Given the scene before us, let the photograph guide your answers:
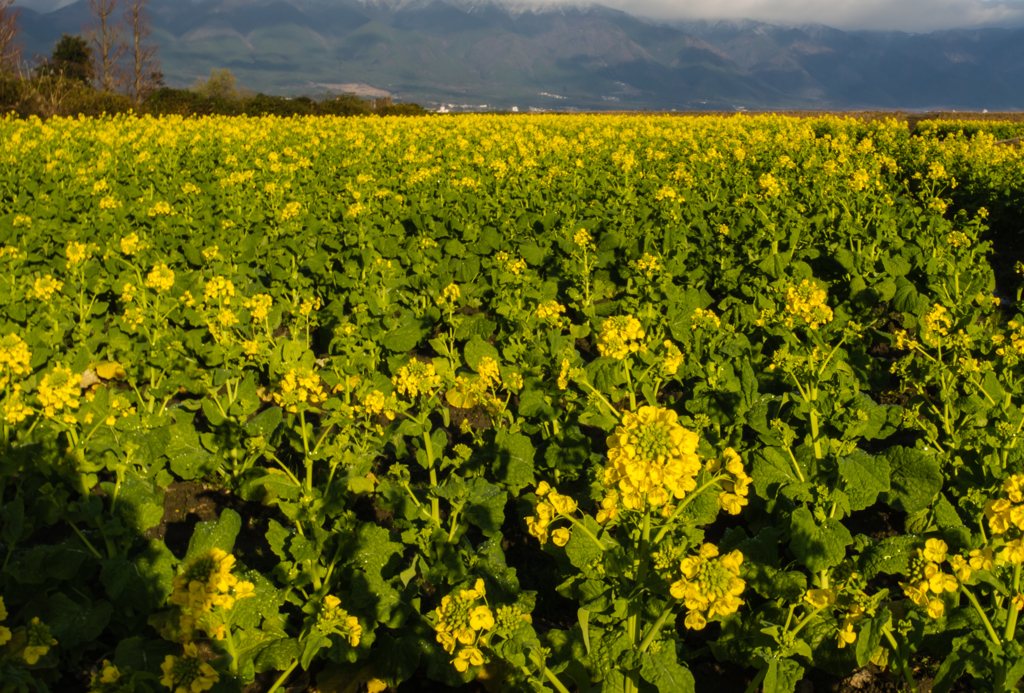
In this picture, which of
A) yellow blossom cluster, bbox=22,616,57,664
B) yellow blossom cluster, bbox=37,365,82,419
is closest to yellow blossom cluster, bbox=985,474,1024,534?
yellow blossom cluster, bbox=22,616,57,664

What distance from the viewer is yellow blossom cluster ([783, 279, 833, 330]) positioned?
3.73 m

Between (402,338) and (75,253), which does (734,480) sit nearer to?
(402,338)

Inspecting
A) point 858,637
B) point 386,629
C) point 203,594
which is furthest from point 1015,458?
point 203,594

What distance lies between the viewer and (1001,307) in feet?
25.4

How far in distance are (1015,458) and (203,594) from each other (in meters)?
3.60

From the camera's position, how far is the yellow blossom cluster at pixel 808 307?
373 centimetres

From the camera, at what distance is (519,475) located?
3266 millimetres

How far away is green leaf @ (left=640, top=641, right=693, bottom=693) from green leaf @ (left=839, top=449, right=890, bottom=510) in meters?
1.13

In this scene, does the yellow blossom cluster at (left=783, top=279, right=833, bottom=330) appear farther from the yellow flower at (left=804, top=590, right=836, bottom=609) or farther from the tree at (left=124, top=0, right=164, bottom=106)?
the tree at (left=124, top=0, right=164, bottom=106)

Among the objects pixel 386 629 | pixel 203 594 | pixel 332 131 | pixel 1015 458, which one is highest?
pixel 332 131

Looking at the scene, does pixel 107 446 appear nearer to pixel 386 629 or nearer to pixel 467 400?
pixel 386 629

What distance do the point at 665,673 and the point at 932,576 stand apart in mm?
1005

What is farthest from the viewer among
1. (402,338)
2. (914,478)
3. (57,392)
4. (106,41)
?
(106,41)

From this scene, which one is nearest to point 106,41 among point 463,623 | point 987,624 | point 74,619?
point 74,619
